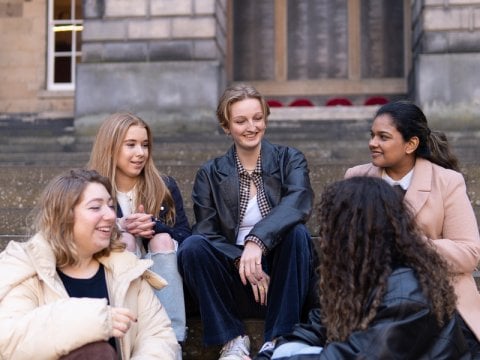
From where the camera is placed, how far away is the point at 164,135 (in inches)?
356

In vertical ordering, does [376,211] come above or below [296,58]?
below

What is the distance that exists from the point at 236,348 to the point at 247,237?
509mm

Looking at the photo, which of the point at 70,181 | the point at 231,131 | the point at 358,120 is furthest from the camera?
the point at 358,120

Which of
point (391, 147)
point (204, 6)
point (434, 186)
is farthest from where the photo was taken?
point (204, 6)

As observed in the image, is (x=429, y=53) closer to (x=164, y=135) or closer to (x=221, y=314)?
(x=164, y=135)

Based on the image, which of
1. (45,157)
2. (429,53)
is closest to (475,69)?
(429,53)

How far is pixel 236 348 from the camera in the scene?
3656 mm

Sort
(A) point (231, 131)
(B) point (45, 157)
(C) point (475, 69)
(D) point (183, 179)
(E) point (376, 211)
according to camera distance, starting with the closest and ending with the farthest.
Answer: (E) point (376, 211) → (A) point (231, 131) → (D) point (183, 179) → (B) point (45, 157) → (C) point (475, 69)

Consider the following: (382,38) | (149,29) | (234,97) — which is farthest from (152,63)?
(234,97)

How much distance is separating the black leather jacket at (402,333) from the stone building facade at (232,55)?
632 cm

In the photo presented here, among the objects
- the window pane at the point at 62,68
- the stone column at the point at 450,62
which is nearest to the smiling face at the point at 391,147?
the stone column at the point at 450,62

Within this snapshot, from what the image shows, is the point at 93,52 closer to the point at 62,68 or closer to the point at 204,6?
the point at 204,6

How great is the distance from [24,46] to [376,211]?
982 cm

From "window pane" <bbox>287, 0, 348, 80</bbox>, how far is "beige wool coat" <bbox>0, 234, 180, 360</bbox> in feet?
25.8
